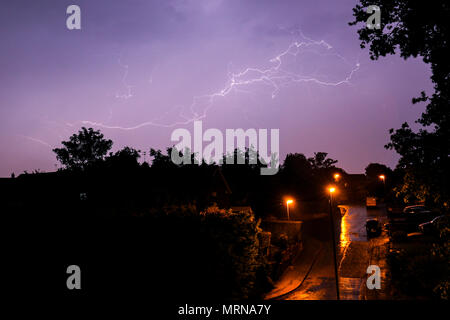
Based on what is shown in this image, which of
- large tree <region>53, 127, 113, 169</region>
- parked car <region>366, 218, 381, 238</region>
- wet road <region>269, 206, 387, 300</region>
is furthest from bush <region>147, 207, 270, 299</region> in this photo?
large tree <region>53, 127, 113, 169</region>

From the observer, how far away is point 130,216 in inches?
414

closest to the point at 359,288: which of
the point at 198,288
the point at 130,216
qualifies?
the point at 198,288

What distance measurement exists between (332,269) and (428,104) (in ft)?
56.4

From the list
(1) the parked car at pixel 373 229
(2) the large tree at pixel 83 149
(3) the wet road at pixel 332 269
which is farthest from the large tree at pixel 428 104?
(2) the large tree at pixel 83 149

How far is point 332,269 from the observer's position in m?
23.7

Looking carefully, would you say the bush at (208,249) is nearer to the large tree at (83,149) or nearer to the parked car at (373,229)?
the parked car at (373,229)

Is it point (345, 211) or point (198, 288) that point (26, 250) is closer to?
point (198, 288)

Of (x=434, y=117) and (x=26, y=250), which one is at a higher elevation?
(x=434, y=117)

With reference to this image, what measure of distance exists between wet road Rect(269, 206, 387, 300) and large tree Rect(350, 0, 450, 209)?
408 inches

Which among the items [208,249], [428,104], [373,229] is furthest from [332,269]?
[428,104]

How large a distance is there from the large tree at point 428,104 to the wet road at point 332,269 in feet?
34.0

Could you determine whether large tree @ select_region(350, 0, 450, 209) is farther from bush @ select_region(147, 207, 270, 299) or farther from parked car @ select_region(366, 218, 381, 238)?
parked car @ select_region(366, 218, 381, 238)

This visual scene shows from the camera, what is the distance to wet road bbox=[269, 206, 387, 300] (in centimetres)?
1889
